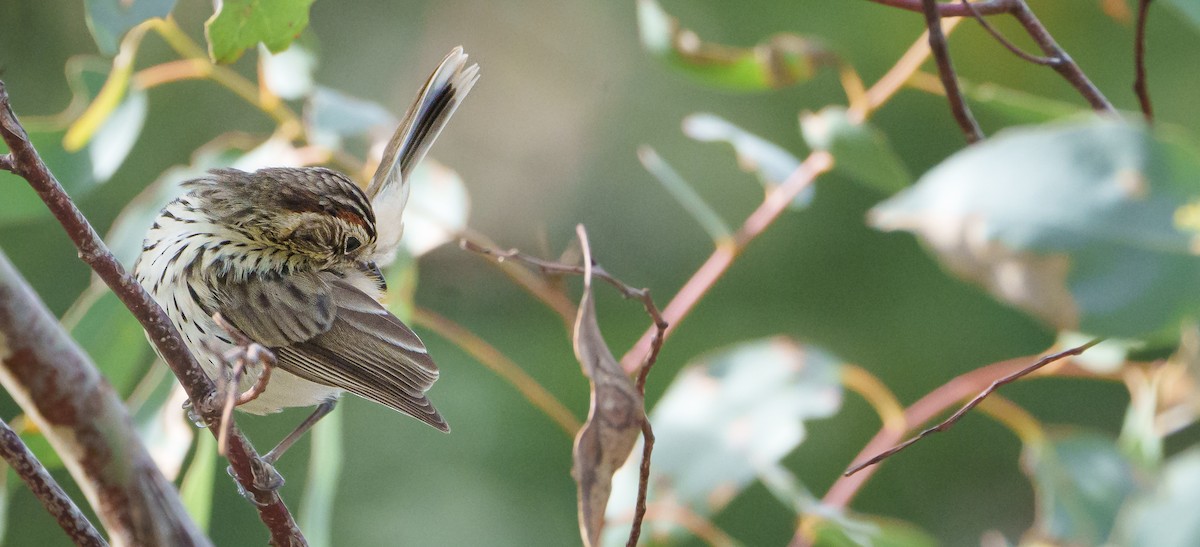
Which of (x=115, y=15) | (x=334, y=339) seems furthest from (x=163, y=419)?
(x=115, y=15)

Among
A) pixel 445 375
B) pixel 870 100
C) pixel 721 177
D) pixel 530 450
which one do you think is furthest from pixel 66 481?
pixel 870 100

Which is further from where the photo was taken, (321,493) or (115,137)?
(115,137)

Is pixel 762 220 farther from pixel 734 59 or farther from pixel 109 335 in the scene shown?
pixel 109 335

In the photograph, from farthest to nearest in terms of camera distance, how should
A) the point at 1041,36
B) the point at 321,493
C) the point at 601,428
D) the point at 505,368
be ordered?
the point at 505,368, the point at 321,493, the point at 1041,36, the point at 601,428

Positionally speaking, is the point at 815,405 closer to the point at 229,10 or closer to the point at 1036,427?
the point at 1036,427

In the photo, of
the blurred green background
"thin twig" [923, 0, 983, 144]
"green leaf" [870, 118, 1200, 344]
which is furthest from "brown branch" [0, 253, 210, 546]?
the blurred green background

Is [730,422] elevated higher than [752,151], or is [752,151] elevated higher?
[752,151]

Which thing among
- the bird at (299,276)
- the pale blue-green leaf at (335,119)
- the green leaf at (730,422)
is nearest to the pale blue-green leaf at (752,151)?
the green leaf at (730,422)

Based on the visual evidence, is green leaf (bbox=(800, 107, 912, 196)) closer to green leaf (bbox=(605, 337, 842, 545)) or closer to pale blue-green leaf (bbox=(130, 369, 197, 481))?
green leaf (bbox=(605, 337, 842, 545))
